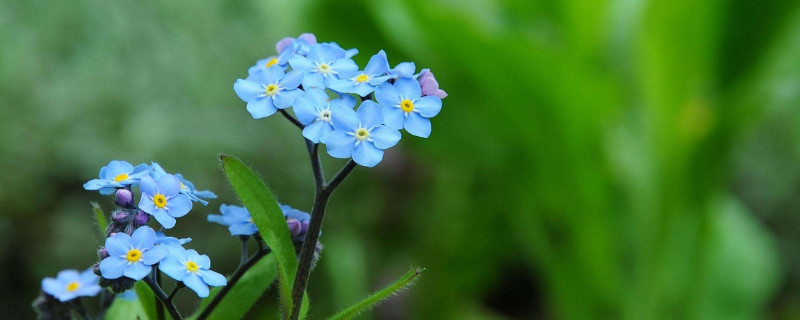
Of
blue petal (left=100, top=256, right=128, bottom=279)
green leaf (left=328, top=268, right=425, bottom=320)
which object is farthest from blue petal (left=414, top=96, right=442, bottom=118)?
blue petal (left=100, top=256, right=128, bottom=279)

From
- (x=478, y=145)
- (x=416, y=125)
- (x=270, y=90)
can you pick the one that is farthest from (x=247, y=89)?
(x=478, y=145)

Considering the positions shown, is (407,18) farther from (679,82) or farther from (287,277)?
(287,277)

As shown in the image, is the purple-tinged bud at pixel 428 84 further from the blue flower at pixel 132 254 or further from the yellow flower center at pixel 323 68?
the blue flower at pixel 132 254

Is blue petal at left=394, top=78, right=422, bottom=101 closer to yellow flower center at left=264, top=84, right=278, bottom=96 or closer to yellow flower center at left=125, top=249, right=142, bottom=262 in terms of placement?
yellow flower center at left=264, top=84, right=278, bottom=96

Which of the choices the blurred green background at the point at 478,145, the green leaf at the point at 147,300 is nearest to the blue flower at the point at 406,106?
the green leaf at the point at 147,300

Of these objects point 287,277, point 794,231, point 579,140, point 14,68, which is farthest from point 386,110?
point 794,231

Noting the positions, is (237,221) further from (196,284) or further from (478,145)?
(478,145)
